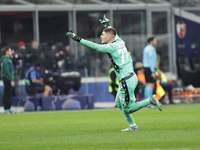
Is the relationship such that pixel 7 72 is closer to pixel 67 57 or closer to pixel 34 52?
pixel 34 52

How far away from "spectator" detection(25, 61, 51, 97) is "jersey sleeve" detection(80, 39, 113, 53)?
9179 millimetres

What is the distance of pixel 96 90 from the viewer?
18.6 meters

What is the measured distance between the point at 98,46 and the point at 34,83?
9.61 m

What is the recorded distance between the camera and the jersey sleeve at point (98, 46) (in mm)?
7504

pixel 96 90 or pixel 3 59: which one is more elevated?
pixel 3 59

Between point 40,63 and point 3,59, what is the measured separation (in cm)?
252

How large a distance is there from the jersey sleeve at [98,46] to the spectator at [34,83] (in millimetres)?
9179

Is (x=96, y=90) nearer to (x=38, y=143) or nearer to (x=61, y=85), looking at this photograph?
(x=61, y=85)

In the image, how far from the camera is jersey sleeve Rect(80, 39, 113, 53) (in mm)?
7504

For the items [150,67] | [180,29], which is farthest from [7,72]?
[180,29]

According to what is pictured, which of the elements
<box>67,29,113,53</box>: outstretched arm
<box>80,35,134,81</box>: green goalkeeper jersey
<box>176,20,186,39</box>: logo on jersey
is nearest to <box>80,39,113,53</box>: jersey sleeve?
<box>67,29,113,53</box>: outstretched arm

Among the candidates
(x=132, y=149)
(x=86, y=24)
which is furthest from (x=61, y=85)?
(x=132, y=149)

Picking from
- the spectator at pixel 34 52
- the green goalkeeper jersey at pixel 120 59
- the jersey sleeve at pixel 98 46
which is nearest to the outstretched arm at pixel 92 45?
the jersey sleeve at pixel 98 46

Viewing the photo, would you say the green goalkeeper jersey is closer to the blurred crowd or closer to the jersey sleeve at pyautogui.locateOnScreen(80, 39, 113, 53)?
the jersey sleeve at pyautogui.locateOnScreen(80, 39, 113, 53)
